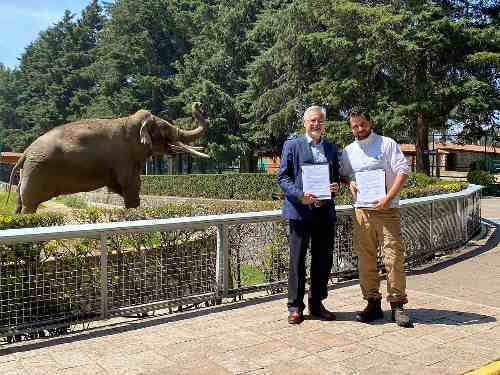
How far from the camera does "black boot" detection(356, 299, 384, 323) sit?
522cm

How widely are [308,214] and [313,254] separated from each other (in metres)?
0.49

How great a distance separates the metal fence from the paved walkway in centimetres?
21

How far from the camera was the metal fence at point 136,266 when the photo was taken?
15.8 feet

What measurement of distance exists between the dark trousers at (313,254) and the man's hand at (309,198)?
0.20 meters

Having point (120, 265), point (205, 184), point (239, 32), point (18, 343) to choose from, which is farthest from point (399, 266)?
point (239, 32)

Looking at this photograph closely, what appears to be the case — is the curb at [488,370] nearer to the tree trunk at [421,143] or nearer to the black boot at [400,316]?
the black boot at [400,316]

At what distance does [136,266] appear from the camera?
5492 mm

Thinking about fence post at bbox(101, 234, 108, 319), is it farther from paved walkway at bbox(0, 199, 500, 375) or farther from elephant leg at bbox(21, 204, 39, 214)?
elephant leg at bbox(21, 204, 39, 214)

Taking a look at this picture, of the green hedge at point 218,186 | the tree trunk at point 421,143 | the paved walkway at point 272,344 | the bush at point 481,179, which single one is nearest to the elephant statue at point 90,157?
the paved walkway at point 272,344

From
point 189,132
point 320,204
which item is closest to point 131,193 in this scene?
point 189,132

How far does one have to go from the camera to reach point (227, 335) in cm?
486

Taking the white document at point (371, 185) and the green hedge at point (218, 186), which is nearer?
the white document at point (371, 185)

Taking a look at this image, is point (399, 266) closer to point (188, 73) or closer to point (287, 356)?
point (287, 356)

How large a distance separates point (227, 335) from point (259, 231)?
5.72 feet
